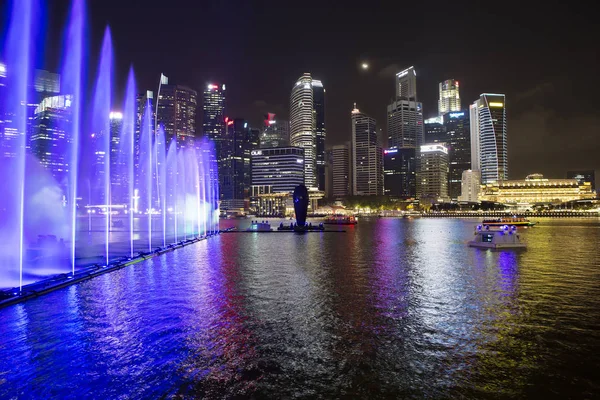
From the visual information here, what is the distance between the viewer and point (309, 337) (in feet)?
43.2

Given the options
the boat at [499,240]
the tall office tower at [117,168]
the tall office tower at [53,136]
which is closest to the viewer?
the boat at [499,240]

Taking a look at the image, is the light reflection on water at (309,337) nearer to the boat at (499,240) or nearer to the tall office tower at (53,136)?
the boat at (499,240)

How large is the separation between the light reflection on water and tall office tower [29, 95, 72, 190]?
34.8 m

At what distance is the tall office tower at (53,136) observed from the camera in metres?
57.6

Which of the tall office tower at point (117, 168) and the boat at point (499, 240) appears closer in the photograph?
the boat at point (499, 240)

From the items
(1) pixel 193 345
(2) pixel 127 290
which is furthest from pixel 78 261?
(1) pixel 193 345

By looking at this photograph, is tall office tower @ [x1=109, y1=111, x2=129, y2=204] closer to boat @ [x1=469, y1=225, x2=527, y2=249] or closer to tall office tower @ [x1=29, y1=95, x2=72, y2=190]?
tall office tower @ [x1=29, y1=95, x2=72, y2=190]

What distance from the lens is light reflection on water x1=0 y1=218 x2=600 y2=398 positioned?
972 cm

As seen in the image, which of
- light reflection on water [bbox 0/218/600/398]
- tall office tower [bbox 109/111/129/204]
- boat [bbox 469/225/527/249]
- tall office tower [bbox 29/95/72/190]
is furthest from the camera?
tall office tower [bbox 109/111/129/204]

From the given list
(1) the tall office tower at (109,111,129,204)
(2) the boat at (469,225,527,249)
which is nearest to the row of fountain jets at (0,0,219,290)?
(1) the tall office tower at (109,111,129,204)

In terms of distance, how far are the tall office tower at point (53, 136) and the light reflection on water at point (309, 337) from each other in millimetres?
34813

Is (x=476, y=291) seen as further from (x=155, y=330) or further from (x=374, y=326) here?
(x=155, y=330)

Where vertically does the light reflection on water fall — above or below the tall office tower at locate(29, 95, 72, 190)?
below

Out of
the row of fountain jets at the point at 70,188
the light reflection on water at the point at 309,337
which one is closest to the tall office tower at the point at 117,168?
the row of fountain jets at the point at 70,188
